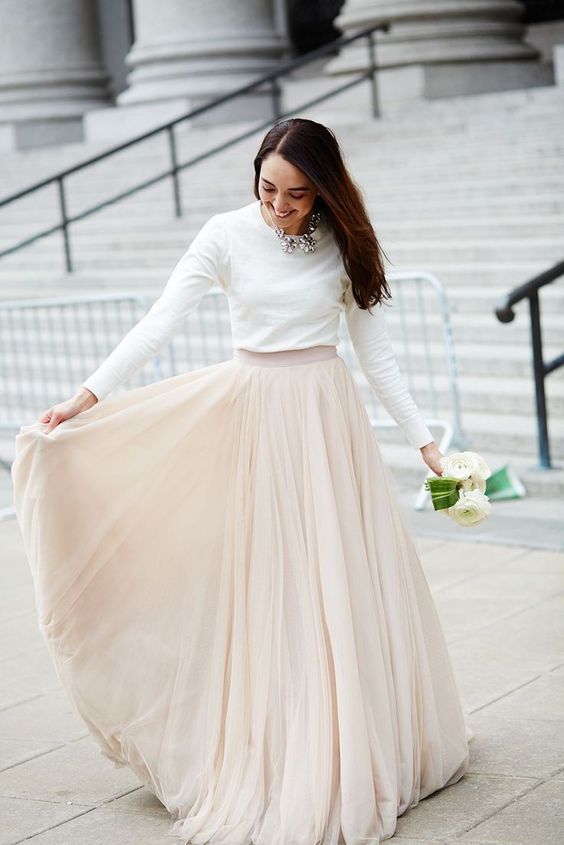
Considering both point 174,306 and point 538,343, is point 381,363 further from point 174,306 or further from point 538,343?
point 538,343

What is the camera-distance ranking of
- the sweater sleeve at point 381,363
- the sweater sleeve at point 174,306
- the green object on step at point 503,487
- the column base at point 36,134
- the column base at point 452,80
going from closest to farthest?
the sweater sleeve at point 174,306 → the sweater sleeve at point 381,363 → the green object on step at point 503,487 → the column base at point 452,80 → the column base at point 36,134

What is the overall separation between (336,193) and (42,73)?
55.5ft

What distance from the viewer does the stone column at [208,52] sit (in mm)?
17656

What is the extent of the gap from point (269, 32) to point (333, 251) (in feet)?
48.4

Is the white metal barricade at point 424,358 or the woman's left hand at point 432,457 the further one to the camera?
the white metal barricade at point 424,358

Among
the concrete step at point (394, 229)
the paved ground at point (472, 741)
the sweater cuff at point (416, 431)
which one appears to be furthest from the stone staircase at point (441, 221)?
the sweater cuff at point (416, 431)

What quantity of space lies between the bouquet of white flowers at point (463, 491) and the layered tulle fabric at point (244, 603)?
0.14 meters

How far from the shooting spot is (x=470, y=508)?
3988mm

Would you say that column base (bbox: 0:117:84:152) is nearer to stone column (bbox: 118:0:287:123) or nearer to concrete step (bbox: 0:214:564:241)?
stone column (bbox: 118:0:287:123)

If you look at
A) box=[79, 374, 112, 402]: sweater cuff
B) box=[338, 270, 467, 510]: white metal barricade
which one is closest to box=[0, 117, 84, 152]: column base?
box=[338, 270, 467, 510]: white metal barricade

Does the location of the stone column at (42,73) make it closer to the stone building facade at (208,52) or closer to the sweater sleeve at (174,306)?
the stone building facade at (208,52)

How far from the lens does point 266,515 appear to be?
12.8ft

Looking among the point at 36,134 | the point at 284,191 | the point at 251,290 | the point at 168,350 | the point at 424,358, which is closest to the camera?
the point at 284,191

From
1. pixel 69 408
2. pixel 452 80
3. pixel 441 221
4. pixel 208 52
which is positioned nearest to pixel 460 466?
pixel 69 408
